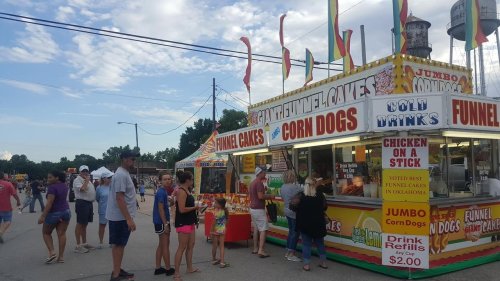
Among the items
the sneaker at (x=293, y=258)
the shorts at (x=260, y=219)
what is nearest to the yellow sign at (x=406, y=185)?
the sneaker at (x=293, y=258)

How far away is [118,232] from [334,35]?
6872mm

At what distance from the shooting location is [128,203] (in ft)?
19.7

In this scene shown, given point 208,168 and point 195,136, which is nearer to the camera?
point 208,168

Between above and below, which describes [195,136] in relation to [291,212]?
above

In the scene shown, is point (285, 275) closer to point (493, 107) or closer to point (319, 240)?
point (319, 240)

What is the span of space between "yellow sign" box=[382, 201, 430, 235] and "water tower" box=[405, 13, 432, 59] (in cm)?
2542

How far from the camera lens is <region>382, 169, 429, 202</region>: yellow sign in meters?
6.25

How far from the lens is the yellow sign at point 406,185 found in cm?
625

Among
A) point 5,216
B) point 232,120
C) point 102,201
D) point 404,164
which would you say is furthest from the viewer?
point 232,120

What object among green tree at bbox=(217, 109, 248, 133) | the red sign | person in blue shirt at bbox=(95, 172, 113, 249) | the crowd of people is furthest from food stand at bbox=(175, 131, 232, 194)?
green tree at bbox=(217, 109, 248, 133)

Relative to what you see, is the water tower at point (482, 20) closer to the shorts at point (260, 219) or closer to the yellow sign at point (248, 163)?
the yellow sign at point (248, 163)

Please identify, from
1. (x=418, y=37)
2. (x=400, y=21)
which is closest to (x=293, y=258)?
(x=400, y=21)

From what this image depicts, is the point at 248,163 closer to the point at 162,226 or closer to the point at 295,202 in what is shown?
the point at 295,202

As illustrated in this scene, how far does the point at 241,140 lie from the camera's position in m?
10.4
